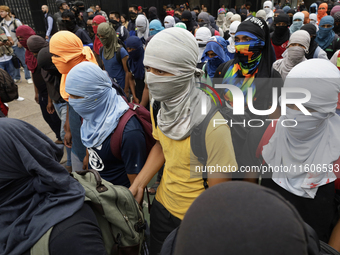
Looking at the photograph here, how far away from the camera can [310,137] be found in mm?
1516

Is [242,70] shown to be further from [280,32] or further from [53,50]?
[280,32]

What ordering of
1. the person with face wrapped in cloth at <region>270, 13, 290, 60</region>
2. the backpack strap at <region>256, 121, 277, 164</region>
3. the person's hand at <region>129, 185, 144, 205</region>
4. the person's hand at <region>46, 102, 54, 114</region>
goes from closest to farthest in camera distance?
the backpack strap at <region>256, 121, 277, 164</region>
the person's hand at <region>129, 185, 144, 205</region>
the person's hand at <region>46, 102, 54, 114</region>
the person with face wrapped in cloth at <region>270, 13, 290, 60</region>

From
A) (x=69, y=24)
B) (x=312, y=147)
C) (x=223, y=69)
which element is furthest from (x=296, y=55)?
(x=69, y=24)

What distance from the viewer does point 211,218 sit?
58 cm

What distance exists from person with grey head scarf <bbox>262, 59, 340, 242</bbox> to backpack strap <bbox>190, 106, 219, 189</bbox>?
1.46 feet

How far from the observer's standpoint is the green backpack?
1.34m

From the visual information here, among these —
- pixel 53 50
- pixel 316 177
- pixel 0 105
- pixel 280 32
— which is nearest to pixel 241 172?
pixel 316 177

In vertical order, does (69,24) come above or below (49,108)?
above

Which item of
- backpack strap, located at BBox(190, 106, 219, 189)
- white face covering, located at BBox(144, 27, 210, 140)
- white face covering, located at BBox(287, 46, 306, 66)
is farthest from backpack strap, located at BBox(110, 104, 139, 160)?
white face covering, located at BBox(287, 46, 306, 66)

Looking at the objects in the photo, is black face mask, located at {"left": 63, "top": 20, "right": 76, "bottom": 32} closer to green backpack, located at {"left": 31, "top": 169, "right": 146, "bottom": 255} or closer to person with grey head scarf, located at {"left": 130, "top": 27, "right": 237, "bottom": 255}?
person with grey head scarf, located at {"left": 130, "top": 27, "right": 237, "bottom": 255}

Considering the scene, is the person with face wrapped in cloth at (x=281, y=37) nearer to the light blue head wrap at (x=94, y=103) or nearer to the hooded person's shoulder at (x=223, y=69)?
the hooded person's shoulder at (x=223, y=69)

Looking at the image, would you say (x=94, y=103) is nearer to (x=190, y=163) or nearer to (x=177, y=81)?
(x=177, y=81)

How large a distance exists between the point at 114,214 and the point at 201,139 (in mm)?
608

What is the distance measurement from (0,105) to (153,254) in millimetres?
2781
